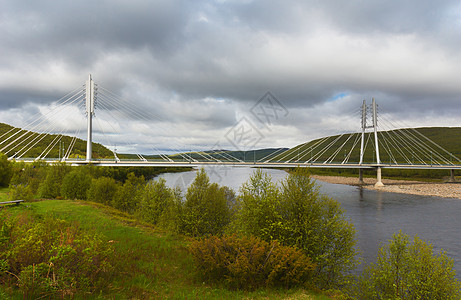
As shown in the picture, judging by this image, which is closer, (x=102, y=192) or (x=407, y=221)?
(x=407, y=221)

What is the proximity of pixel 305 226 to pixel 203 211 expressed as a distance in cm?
1075

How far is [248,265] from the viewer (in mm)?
10828

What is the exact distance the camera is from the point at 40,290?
6.88m

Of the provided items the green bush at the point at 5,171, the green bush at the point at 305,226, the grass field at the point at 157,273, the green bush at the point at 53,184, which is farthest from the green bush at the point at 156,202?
the green bush at the point at 5,171

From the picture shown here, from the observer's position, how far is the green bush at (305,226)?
1678 centimetres

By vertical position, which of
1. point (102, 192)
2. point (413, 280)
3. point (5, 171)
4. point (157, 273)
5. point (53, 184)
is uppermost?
point (5, 171)

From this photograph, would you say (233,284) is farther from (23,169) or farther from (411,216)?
(23,169)

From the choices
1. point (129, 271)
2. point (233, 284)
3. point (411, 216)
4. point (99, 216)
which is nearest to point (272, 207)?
point (233, 284)

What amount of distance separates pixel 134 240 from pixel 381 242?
77.7 ft

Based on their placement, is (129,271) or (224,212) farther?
(224,212)

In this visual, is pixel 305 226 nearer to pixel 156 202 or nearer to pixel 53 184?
pixel 156 202

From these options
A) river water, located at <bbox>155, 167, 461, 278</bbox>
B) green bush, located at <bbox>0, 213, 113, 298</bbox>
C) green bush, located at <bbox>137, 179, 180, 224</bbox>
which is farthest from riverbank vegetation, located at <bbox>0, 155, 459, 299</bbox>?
river water, located at <bbox>155, 167, 461, 278</bbox>

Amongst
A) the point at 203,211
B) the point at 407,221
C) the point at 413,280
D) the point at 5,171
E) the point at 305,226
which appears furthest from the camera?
the point at 5,171

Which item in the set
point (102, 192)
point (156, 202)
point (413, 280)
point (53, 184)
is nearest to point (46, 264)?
point (413, 280)
